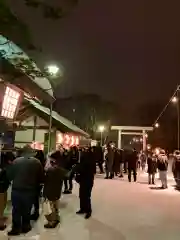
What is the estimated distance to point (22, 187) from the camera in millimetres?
8156

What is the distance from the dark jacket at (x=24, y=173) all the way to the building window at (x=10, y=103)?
2326 millimetres

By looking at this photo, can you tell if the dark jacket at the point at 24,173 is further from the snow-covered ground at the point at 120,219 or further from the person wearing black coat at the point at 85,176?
the person wearing black coat at the point at 85,176

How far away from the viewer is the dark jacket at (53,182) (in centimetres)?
906

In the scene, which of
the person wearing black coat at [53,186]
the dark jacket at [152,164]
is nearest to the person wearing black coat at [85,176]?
the person wearing black coat at [53,186]

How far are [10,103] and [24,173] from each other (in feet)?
9.53

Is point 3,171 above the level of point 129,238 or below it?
above

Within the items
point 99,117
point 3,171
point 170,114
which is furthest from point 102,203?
point 170,114

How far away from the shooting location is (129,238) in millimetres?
8469

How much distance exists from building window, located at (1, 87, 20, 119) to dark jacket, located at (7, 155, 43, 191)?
2.33 m

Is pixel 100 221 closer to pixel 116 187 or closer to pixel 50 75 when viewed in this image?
pixel 50 75

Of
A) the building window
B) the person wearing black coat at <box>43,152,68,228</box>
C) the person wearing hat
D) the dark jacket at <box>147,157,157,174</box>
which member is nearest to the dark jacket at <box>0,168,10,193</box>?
the person wearing hat

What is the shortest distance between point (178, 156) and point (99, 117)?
34.4 meters

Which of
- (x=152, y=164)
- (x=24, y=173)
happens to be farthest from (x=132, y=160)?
(x=24, y=173)

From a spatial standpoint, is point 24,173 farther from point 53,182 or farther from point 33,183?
point 53,182
